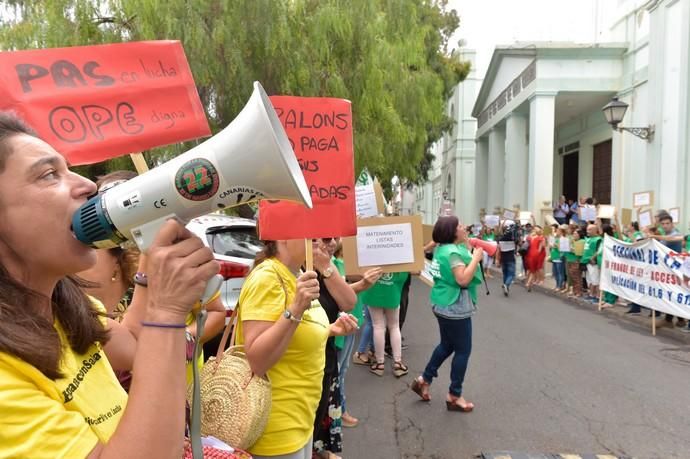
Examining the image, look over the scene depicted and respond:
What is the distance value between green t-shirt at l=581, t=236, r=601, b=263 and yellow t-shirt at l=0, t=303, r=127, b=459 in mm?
11034

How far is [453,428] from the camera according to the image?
421 centimetres

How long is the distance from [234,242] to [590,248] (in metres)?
8.10

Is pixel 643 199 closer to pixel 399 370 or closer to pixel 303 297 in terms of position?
pixel 399 370

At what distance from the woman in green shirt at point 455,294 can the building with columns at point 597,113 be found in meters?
9.67

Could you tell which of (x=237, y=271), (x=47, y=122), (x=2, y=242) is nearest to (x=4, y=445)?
(x=2, y=242)

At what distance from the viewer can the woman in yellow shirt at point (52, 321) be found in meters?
0.87

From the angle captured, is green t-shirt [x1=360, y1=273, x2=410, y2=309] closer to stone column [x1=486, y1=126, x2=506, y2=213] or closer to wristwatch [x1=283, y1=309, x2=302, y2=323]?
wristwatch [x1=283, y1=309, x2=302, y2=323]

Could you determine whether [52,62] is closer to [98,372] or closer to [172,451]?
[98,372]

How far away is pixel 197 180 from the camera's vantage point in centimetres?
102

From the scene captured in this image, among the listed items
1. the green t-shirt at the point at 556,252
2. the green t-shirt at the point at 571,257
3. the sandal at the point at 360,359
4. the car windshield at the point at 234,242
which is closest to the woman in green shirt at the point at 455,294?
the sandal at the point at 360,359

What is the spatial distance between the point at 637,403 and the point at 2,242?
17.5 feet

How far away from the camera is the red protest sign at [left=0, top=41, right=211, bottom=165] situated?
152 cm

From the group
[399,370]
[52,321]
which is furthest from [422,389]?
[52,321]

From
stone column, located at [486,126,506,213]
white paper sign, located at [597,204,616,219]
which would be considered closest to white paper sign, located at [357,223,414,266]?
white paper sign, located at [597,204,616,219]
